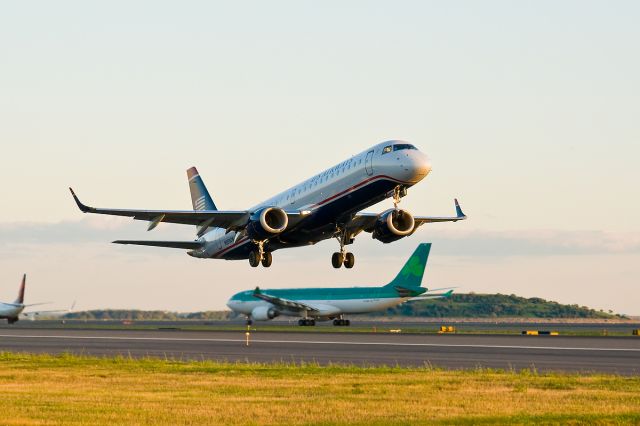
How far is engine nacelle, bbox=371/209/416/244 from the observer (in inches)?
1961

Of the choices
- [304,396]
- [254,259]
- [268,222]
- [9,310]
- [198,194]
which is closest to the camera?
[304,396]

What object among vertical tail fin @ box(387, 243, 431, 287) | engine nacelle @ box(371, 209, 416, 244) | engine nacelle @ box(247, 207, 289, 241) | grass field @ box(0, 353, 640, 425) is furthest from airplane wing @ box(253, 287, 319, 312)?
grass field @ box(0, 353, 640, 425)

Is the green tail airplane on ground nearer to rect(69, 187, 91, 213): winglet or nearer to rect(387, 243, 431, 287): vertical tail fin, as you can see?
rect(387, 243, 431, 287): vertical tail fin

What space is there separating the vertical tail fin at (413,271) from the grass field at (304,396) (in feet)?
188

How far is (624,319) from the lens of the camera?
166 m

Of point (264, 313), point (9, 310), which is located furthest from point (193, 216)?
point (9, 310)

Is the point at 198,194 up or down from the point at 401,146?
up

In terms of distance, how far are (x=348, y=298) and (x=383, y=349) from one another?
45.9m

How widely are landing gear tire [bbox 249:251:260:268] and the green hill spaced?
114603mm

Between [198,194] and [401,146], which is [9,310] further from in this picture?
[401,146]

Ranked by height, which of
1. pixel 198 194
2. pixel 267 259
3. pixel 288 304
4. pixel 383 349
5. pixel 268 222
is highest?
pixel 198 194

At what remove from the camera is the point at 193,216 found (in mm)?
54844

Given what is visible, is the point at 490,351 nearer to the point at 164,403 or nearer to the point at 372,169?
the point at 372,169

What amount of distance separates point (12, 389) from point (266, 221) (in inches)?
728
